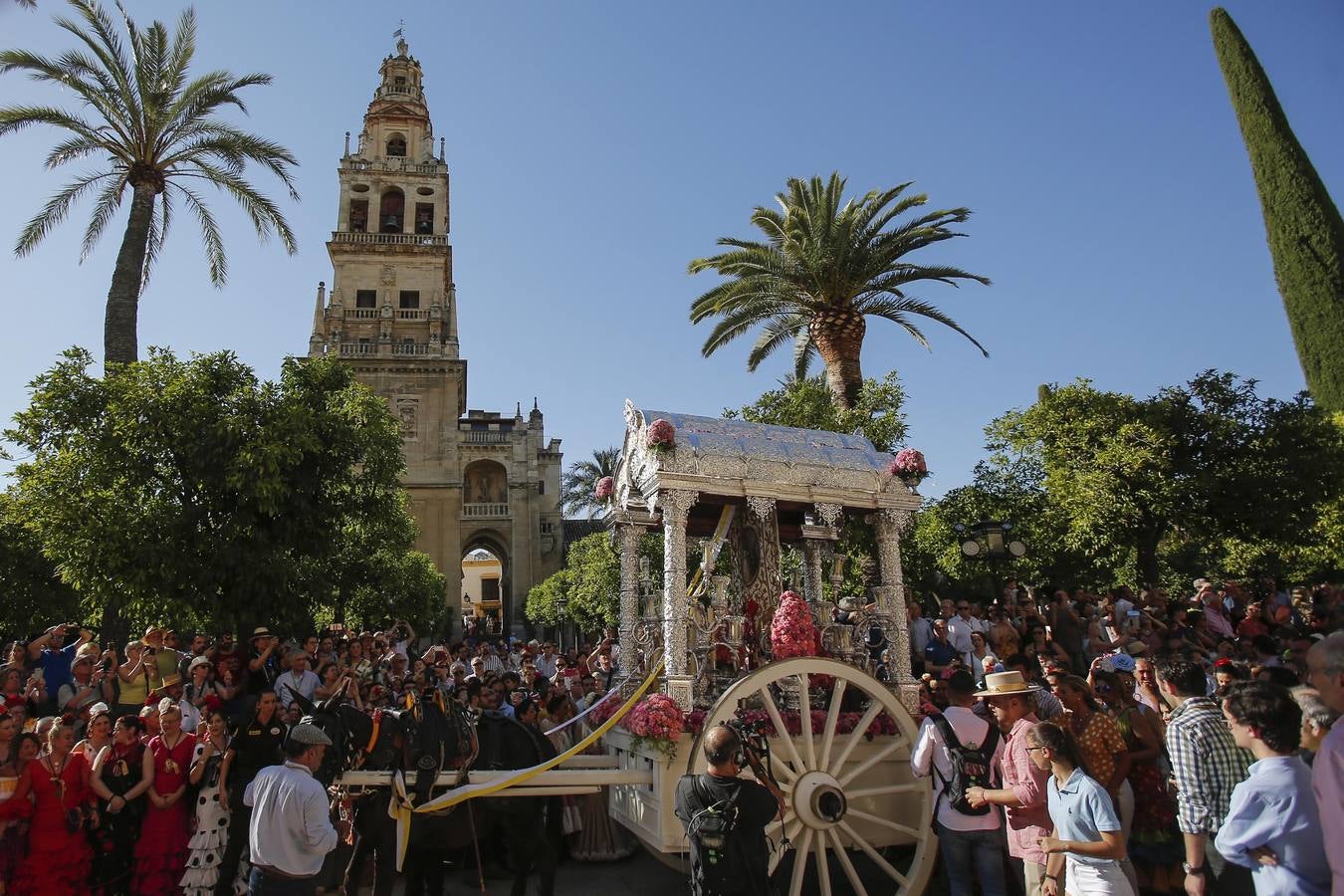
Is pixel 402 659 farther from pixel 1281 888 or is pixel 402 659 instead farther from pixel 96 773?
pixel 1281 888

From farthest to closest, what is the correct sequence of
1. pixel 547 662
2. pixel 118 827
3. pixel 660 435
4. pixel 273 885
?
1. pixel 547 662
2. pixel 660 435
3. pixel 118 827
4. pixel 273 885

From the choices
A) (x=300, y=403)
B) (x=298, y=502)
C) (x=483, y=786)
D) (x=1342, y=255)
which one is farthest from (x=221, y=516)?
(x=1342, y=255)

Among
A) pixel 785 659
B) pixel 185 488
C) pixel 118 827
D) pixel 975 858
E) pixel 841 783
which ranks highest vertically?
pixel 185 488

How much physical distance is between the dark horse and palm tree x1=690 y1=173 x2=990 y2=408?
12.8 m

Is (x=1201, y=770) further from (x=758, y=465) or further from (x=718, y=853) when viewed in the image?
(x=758, y=465)

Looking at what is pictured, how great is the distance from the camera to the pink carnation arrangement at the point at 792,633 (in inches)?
273

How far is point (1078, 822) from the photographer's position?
4145 mm

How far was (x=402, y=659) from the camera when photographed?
12328mm

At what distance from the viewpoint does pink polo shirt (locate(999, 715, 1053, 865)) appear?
4.89 metres

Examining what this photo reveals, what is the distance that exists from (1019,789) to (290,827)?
170 inches

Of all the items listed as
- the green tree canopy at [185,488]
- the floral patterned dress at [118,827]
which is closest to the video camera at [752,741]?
the floral patterned dress at [118,827]

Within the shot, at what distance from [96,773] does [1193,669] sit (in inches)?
308

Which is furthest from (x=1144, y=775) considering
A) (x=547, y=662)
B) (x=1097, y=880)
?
(x=547, y=662)

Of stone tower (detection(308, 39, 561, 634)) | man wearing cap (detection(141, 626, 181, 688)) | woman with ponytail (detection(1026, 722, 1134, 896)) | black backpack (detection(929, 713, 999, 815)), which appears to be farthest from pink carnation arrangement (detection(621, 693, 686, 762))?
stone tower (detection(308, 39, 561, 634))
